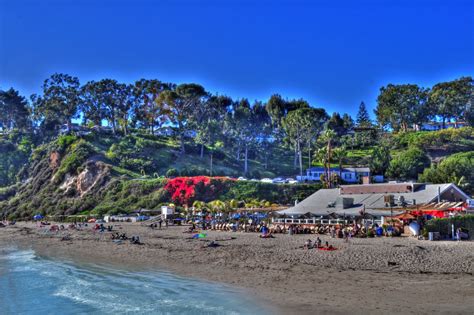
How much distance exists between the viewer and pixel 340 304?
16688mm

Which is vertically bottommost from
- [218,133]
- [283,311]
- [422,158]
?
[283,311]

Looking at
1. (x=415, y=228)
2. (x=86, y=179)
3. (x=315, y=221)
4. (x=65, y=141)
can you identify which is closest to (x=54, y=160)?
(x=65, y=141)

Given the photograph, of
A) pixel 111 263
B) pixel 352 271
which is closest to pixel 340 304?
pixel 352 271

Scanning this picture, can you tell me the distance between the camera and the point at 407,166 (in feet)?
239

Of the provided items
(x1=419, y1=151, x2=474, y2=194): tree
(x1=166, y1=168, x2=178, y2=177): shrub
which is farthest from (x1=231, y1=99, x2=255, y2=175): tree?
(x1=419, y1=151, x2=474, y2=194): tree

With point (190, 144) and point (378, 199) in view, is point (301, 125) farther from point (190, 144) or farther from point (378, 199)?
point (378, 199)

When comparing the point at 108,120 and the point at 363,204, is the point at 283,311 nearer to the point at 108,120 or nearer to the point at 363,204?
the point at 363,204

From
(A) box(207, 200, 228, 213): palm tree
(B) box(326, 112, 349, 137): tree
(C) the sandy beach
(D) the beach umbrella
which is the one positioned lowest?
(C) the sandy beach

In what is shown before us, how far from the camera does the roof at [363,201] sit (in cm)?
3872

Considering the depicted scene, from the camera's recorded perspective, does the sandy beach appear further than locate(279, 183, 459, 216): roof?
No

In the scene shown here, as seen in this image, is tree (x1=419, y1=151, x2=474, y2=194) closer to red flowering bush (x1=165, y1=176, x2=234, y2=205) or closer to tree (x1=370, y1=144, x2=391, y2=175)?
tree (x1=370, y1=144, x2=391, y2=175)

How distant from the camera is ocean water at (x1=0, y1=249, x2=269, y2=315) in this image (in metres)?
17.9

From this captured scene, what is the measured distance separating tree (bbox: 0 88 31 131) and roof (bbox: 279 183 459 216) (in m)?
87.5

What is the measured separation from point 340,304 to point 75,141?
78.7m
